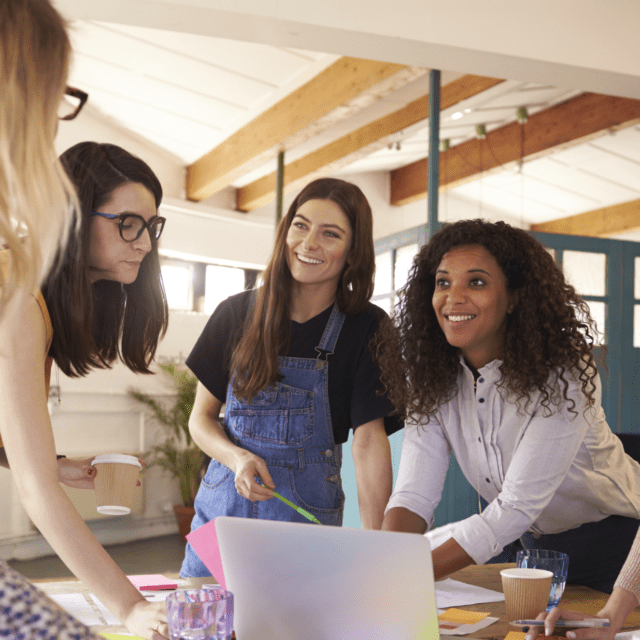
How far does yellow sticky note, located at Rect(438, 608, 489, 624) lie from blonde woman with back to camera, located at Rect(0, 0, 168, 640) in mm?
547

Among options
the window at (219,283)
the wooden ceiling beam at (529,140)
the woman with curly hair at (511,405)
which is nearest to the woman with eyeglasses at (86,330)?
the woman with curly hair at (511,405)

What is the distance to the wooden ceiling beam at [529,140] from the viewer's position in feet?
18.1

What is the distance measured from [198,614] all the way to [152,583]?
579 millimetres

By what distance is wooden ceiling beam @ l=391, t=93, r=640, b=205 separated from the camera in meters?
5.52

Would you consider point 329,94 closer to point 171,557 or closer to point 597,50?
point 597,50

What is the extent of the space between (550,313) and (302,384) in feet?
2.22

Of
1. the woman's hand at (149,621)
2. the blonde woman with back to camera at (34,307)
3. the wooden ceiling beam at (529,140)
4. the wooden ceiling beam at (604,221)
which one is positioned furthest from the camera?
the wooden ceiling beam at (604,221)

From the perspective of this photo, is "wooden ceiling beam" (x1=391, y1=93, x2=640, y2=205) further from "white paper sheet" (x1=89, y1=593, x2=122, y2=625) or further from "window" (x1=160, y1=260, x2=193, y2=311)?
"white paper sheet" (x1=89, y1=593, x2=122, y2=625)

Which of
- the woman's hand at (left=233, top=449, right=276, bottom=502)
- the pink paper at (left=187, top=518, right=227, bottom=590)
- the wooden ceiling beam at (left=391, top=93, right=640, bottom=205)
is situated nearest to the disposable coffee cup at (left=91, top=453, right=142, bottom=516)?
the pink paper at (left=187, top=518, right=227, bottom=590)

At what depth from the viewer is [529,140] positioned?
21.9 ft

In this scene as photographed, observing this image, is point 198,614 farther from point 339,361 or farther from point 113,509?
point 339,361

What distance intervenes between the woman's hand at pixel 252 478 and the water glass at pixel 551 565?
577 mm

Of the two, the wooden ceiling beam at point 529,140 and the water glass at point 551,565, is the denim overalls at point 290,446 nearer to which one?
the water glass at point 551,565

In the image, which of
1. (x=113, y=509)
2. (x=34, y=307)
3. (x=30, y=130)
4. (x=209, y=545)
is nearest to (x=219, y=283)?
(x=113, y=509)
